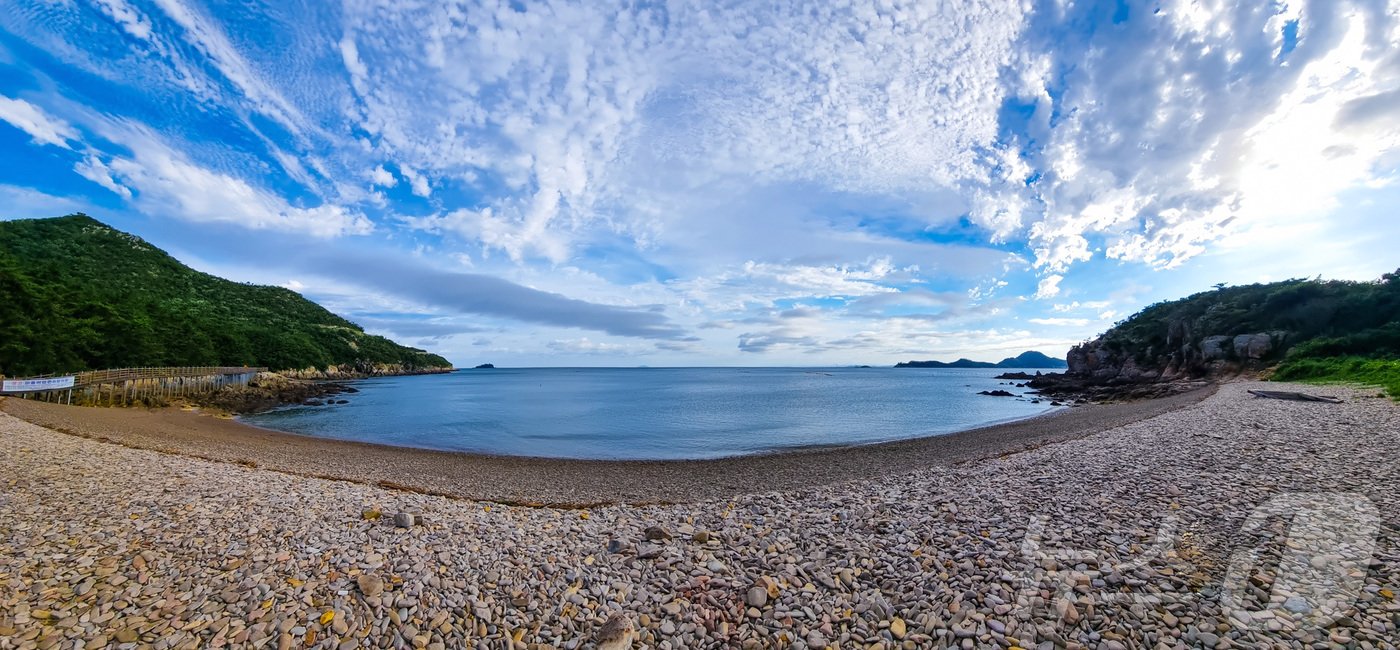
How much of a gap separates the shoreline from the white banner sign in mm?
7016

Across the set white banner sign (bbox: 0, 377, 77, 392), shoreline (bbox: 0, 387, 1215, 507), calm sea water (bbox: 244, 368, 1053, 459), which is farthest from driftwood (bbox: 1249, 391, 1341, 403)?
white banner sign (bbox: 0, 377, 77, 392)

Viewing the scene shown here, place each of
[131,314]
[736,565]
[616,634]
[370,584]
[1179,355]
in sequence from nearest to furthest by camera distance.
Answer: [616,634] < [370,584] < [736,565] < [131,314] < [1179,355]

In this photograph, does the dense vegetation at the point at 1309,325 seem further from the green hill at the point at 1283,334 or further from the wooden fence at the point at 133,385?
the wooden fence at the point at 133,385

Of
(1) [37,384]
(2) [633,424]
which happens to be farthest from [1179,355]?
(1) [37,384]

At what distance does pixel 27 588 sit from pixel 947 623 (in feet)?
28.6

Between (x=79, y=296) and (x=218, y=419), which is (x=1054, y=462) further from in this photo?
(x=79, y=296)

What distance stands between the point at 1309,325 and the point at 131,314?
4113 inches

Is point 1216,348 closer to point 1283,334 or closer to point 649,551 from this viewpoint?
point 1283,334

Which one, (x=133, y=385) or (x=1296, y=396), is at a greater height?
(x=1296, y=396)

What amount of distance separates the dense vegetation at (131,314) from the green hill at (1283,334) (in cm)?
7595

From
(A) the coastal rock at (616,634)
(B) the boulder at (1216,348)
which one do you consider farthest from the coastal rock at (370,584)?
(B) the boulder at (1216,348)

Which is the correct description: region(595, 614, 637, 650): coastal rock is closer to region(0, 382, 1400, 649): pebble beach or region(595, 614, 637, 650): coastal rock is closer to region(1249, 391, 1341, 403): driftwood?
region(0, 382, 1400, 649): pebble beach

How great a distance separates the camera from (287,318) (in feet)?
347

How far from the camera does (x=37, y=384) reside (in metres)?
29.0
